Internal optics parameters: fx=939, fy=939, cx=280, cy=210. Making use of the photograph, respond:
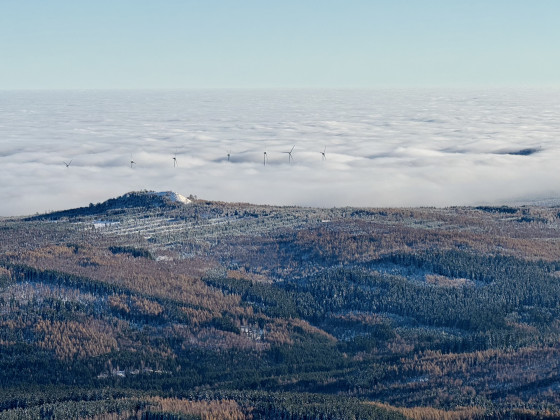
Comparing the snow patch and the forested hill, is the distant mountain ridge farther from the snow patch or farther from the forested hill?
the forested hill

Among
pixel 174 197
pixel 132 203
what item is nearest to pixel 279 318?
pixel 174 197

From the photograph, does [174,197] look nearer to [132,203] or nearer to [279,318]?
[132,203]

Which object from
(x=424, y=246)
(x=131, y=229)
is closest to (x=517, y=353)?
(x=424, y=246)

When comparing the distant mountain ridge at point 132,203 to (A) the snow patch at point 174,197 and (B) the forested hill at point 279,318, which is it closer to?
(A) the snow patch at point 174,197

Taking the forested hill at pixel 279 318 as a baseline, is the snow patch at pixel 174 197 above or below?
above

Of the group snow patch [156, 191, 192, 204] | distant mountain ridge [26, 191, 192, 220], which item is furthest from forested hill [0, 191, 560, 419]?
snow patch [156, 191, 192, 204]

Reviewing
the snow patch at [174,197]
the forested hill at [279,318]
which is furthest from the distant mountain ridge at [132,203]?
the forested hill at [279,318]

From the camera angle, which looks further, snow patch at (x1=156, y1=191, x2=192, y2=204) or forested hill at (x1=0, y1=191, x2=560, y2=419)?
snow patch at (x1=156, y1=191, x2=192, y2=204)

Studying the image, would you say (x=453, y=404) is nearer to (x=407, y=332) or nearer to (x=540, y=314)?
(x=407, y=332)

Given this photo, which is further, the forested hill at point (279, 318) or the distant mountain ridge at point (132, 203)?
the distant mountain ridge at point (132, 203)

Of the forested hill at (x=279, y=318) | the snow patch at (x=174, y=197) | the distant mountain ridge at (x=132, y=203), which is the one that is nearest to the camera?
the forested hill at (x=279, y=318)
